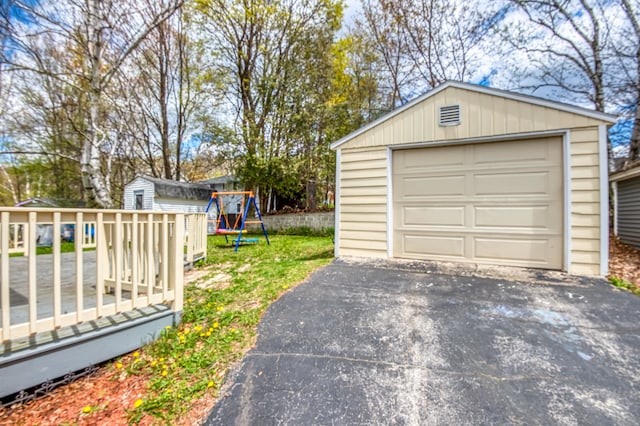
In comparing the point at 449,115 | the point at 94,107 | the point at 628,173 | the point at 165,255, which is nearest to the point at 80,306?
the point at 165,255

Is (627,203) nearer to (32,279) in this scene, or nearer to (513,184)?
(513,184)

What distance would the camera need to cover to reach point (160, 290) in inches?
106

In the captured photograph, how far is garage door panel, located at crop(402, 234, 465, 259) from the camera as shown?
4.68 metres

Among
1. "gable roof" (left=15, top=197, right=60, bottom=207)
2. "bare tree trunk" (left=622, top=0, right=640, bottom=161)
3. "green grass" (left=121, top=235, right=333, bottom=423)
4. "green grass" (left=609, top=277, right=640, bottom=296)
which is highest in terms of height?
"bare tree trunk" (left=622, top=0, right=640, bottom=161)

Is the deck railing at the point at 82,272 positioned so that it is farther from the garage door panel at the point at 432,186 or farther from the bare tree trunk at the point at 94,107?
the bare tree trunk at the point at 94,107

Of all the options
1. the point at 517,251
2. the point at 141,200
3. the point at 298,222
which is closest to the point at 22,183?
the point at 141,200

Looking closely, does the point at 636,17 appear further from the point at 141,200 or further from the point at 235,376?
the point at 141,200

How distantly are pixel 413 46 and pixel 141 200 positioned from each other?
14.0 meters

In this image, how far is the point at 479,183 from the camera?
14.9ft

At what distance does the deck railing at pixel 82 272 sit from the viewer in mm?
1729

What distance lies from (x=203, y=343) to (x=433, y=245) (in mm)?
3894

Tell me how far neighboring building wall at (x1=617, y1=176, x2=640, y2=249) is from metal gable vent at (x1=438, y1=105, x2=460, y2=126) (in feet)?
19.6

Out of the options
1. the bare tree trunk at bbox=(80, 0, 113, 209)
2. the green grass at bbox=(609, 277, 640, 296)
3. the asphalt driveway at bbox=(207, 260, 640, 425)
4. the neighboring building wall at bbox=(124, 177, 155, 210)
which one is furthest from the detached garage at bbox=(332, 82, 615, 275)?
the neighboring building wall at bbox=(124, 177, 155, 210)

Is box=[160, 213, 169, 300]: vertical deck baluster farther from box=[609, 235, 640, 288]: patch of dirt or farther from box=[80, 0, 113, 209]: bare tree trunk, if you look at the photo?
box=[80, 0, 113, 209]: bare tree trunk
